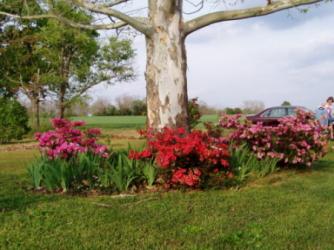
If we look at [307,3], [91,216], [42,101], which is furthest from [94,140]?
[42,101]

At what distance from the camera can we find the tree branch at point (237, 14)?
33.5ft

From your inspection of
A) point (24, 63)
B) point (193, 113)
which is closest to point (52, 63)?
point (24, 63)

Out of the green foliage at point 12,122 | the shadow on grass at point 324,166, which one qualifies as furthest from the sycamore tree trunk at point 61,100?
the shadow on grass at point 324,166

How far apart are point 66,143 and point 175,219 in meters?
3.58

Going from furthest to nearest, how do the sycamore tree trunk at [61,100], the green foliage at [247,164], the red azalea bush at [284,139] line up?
the sycamore tree trunk at [61,100] → the red azalea bush at [284,139] → the green foliage at [247,164]

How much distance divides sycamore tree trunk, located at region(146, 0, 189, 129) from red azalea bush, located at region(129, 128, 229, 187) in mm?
833

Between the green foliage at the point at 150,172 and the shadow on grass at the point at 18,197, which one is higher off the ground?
the green foliage at the point at 150,172

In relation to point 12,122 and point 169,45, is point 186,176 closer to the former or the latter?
point 169,45

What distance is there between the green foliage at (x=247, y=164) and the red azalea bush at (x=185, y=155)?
2.00 feet

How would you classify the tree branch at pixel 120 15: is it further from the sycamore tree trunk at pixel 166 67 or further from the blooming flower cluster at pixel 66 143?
the blooming flower cluster at pixel 66 143

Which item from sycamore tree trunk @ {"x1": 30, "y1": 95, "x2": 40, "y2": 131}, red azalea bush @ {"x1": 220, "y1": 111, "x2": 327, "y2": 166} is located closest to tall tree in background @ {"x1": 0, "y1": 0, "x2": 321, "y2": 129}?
red azalea bush @ {"x1": 220, "y1": 111, "x2": 327, "y2": 166}

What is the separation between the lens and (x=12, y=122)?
24156 millimetres

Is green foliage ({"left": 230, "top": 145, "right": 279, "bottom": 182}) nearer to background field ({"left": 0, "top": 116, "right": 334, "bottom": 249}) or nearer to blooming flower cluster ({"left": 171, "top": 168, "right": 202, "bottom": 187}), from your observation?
background field ({"left": 0, "top": 116, "right": 334, "bottom": 249})

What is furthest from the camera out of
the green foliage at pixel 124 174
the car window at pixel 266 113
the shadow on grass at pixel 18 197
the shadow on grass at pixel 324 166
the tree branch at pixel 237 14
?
the car window at pixel 266 113
